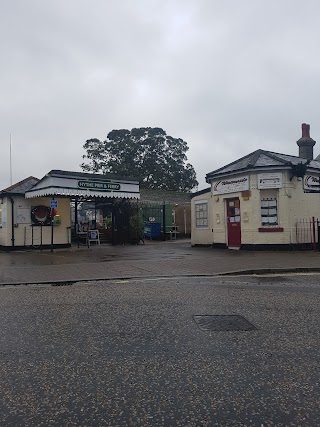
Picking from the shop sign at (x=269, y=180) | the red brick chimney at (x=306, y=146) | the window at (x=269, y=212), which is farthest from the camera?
the red brick chimney at (x=306, y=146)

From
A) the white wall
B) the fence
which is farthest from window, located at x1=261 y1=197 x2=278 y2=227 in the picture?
the white wall

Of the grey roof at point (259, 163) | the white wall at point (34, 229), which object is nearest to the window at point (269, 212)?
the grey roof at point (259, 163)

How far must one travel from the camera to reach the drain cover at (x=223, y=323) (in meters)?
5.42

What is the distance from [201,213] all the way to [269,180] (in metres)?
5.37

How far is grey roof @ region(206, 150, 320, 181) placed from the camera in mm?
17719

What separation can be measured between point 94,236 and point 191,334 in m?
19.9

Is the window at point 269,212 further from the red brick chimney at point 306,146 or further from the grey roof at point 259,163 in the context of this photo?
the red brick chimney at point 306,146

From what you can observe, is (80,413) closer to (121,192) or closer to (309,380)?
(309,380)

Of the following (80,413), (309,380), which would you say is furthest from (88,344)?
(309,380)

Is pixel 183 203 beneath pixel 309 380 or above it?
above

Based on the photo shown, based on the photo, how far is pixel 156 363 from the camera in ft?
13.5

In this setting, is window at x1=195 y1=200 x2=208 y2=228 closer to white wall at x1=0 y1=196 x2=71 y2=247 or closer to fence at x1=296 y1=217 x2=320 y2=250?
fence at x1=296 y1=217 x2=320 y2=250

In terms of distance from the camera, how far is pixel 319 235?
17453mm

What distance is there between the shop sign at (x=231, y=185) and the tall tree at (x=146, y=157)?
121 ft
